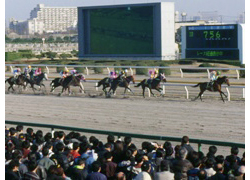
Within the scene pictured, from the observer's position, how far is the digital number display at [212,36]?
84.4ft

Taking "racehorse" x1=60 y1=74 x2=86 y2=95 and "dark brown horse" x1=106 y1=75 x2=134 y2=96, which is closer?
"dark brown horse" x1=106 y1=75 x2=134 y2=96

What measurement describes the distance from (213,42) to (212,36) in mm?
284

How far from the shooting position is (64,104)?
1619 cm

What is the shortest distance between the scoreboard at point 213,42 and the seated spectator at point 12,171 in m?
21.0

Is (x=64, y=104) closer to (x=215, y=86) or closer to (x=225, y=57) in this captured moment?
(x=215, y=86)

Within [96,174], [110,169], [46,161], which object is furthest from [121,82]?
[96,174]

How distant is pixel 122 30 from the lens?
99.7 feet

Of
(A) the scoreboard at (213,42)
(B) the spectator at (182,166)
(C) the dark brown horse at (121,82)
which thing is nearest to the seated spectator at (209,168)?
(B) the spectator at (182,166)

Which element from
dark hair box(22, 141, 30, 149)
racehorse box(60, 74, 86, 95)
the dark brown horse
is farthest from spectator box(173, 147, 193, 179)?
racehorse box(60, 74, 86, 95)

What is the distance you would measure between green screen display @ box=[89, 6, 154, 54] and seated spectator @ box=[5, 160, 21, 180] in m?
24.7

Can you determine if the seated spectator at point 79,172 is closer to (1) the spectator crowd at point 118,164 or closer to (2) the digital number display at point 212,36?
(1) the spectator crowd at point 118,164

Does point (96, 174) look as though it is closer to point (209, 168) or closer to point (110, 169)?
point (110, 169)

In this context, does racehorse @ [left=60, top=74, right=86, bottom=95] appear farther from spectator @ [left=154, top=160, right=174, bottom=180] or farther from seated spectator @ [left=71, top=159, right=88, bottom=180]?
spectator @ [left=154, top=160, right=174, bottom=180]

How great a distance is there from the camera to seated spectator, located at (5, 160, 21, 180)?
5.36m
